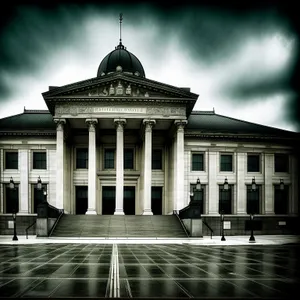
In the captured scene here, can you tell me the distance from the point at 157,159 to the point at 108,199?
831 centimetres

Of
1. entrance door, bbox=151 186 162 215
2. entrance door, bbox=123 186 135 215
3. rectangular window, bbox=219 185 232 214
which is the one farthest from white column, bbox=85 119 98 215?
rectangular window, bbox=219 185 232 214

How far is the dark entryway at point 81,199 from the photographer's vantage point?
5209cm

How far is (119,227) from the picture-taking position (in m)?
38.6

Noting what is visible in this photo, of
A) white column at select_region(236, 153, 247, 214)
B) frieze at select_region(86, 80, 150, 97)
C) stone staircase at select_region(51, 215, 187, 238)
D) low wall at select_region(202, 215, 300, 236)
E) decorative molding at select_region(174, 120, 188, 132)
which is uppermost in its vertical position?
frieze at select_region(86, 80, 150, 97)

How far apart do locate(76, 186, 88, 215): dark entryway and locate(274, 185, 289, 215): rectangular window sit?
25.1 metres

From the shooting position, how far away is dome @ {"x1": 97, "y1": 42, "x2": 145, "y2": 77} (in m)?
61.4

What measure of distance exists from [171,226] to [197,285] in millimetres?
28145

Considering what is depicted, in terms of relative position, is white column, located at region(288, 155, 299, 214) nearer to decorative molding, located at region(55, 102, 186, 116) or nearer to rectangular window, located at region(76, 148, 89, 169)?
decorative molding, located at region(55, 102, 186, 116)

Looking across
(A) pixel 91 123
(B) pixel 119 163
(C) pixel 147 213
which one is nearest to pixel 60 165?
(A) pixel 91 123

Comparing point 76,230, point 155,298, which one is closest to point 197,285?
point 155,298

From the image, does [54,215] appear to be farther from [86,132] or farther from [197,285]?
[197,285]

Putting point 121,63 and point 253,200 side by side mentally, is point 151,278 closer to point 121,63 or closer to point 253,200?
point 253,200

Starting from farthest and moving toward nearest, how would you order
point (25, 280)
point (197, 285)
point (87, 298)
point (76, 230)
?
1. point (76, 230)
2. point (25, 280)
3. point (197, 285)
4. point (87, 298)

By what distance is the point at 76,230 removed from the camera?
3762 centimetres
